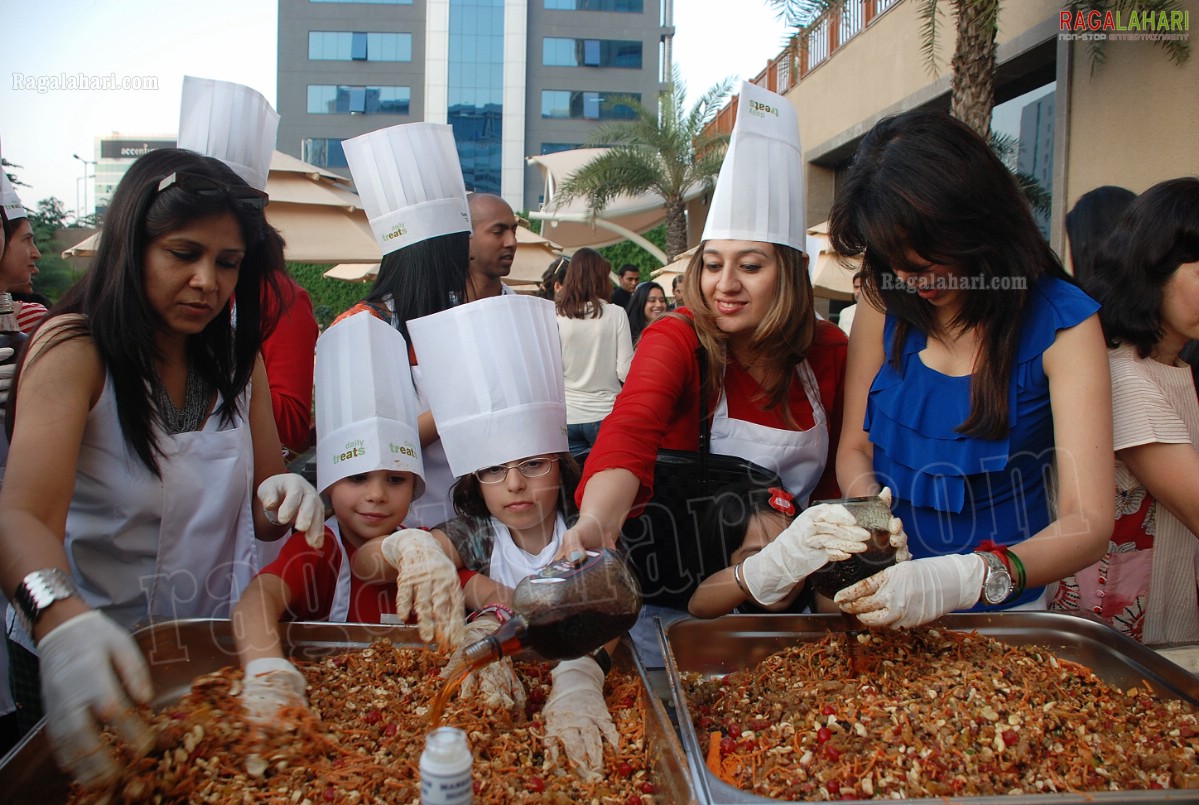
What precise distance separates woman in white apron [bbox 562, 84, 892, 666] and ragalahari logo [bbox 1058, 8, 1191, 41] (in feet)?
12.6

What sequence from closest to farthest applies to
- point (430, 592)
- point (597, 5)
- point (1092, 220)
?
point (430, 592) < point (1092, 220) < point (597, 5)

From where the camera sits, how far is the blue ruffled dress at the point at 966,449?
4.71ft

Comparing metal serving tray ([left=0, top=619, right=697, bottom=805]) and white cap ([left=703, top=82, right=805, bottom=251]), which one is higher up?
white cap ([left=703, top=82, right=805, bottom=251])

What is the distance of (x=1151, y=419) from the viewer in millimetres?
1521

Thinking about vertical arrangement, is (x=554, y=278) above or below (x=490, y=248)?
above

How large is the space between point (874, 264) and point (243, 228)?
118 cm

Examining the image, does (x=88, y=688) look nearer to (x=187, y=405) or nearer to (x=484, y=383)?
(x=187, y=405)

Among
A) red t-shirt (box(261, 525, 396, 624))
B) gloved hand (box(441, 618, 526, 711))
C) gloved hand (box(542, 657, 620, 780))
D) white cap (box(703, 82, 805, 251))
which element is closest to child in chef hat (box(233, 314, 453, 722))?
red t-shirt (box(261, 525, 396, 624))

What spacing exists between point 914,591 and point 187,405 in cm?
128

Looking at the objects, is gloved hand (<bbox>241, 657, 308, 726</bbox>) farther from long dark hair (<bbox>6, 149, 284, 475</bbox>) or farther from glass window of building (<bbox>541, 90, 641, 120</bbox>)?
glass window of building (<bbox>541, 90, 641, 120</bbox>)

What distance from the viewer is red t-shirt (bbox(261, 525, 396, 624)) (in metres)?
1.51

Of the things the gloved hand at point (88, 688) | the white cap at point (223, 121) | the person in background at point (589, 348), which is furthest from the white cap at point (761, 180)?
the person in background at point (589, 348)

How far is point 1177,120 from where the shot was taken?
14.8 feet

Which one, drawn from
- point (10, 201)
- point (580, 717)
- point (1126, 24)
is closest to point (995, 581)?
point (580, 717)
